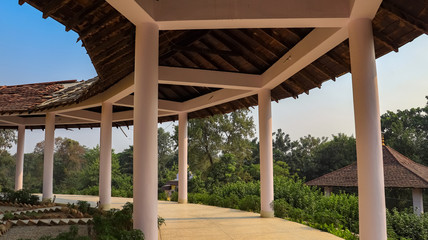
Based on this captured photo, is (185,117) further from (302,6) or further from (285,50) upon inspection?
(302,6)

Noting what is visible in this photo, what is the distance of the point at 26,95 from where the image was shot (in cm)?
1541

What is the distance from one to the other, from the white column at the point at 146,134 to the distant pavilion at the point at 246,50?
0.02 metres

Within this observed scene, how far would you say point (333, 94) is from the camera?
137 feet

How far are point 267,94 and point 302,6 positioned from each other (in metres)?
5.05

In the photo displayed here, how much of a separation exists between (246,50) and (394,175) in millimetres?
9287

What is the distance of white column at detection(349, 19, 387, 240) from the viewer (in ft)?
18.6

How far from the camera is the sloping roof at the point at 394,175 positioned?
13.2 meters

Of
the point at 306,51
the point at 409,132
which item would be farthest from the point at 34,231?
the point at 409,132

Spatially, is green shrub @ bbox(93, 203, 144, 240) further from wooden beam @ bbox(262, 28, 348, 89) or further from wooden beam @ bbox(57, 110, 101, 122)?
wooden beam @ bbox(57, 110, 101, 122)

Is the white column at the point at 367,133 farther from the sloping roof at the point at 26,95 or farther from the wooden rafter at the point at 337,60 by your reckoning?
the sloping roof at the point at 26,95

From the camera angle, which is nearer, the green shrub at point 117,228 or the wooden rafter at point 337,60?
the green shrub at point 117,228

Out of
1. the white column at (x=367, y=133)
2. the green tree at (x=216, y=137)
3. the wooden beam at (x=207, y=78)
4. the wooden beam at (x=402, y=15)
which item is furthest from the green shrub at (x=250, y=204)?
the green tree at (x=216, y=137)

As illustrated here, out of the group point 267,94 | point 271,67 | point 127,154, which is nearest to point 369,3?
point 271,67

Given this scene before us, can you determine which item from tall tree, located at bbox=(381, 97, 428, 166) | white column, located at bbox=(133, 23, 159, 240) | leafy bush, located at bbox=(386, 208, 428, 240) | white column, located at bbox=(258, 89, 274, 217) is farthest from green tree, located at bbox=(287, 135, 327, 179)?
white column, located at bbox=(133, 23, 159, 240)
